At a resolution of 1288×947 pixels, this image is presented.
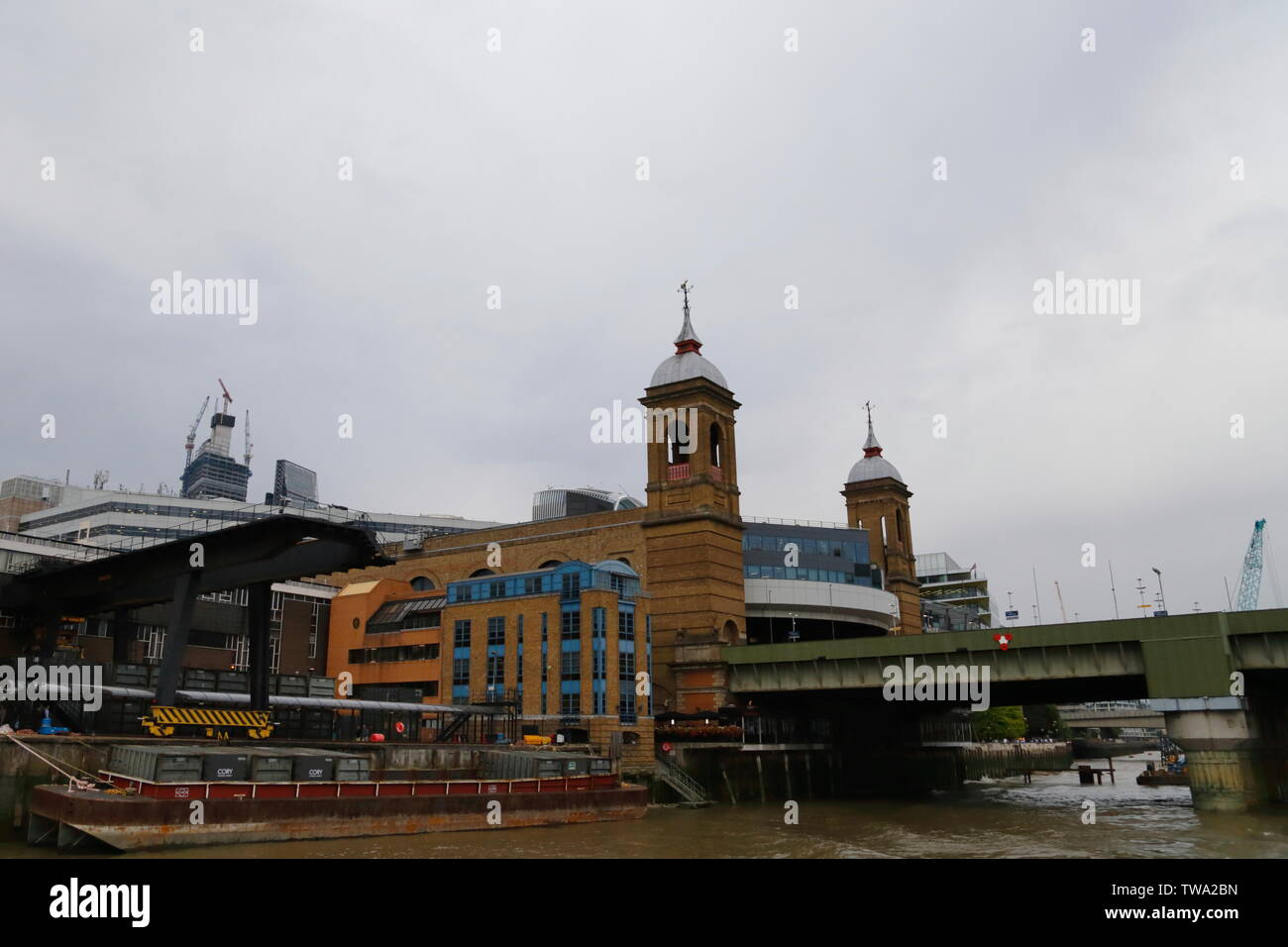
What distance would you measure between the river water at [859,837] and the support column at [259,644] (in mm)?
14704

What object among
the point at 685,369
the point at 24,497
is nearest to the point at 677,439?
the point at 685,369

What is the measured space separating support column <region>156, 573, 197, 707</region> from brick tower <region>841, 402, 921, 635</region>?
77825 mm

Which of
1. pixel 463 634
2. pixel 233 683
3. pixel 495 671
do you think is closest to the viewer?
pixel 233 683

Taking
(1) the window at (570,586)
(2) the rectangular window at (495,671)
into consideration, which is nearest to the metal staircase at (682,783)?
(1) the window at (570,586)

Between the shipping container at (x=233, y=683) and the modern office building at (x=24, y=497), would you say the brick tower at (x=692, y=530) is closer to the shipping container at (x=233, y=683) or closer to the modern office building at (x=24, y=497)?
the shipping container at (x=233, y=683)

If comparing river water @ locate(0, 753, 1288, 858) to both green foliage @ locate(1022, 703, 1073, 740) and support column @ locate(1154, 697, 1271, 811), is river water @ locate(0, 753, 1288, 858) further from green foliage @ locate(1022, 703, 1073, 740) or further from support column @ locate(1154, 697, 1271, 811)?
green foliage @ locate(1022, 703, 1073, 740)

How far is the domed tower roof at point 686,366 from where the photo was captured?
80188 mm

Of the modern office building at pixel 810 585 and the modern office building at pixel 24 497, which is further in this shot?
the modern office building at pixel 24 497

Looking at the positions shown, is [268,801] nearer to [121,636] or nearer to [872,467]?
[121,636]

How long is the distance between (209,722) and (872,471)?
82.6 m

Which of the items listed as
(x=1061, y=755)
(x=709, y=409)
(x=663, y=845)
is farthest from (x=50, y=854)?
(x=1061, y=755)

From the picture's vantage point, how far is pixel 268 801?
3616 cm
